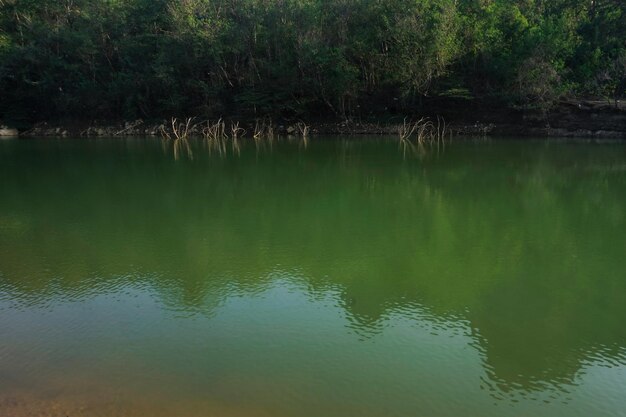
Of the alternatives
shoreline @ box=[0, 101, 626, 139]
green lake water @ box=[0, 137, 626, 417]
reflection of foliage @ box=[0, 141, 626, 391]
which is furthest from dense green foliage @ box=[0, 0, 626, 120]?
green lake water @ box=[0, 137, 626, 417]

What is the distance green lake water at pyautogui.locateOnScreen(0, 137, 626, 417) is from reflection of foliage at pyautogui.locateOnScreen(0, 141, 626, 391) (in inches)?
1.7

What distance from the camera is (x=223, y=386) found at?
14.8 ft

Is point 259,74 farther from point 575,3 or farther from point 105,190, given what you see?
point 105,190

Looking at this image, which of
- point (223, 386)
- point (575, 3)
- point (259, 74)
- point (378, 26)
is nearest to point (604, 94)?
point (575, 3)

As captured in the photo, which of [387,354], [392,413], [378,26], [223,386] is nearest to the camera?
[392,413]

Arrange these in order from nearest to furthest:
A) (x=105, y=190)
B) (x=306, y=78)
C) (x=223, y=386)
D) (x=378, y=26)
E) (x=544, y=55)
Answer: (x=223, y=386), (x=105, y=190), (x=544, y=55), (x=378, y=26), (x=306, y=78)

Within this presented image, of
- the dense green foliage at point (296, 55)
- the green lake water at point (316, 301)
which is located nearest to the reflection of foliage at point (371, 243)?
the green lake water at point (316, 301)

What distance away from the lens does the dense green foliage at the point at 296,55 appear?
95.8 feet

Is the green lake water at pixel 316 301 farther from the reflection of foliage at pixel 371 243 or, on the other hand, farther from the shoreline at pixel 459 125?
the shoreline at pixel 459 125

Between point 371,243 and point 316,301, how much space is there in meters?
2.65

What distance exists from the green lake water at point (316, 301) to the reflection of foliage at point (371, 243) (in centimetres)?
4

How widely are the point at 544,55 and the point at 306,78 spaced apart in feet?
43.5

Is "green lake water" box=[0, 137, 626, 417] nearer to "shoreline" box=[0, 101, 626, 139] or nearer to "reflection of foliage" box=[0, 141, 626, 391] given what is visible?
"reflection of foliage" box=[0, 141, 626, 391]

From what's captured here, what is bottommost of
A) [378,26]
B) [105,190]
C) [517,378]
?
[517,378]
